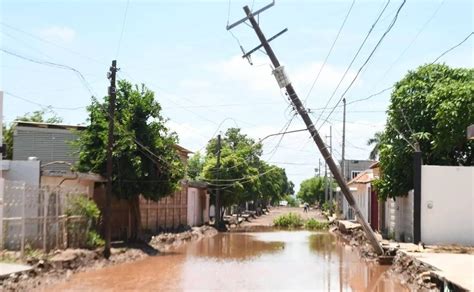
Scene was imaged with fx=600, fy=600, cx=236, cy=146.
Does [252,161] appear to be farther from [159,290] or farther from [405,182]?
[159,290]

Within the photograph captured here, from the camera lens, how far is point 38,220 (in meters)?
18.4

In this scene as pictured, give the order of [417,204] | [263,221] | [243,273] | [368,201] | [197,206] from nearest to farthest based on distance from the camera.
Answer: [243,273] → [417,204] → [368,201] → [197,206] → [263,221]

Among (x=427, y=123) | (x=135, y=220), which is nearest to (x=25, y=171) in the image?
(x=135, y=220)

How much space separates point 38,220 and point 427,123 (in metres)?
16.7

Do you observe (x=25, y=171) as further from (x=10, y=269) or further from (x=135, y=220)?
(x=135, y=220)

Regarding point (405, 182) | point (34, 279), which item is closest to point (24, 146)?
point (34, 279)

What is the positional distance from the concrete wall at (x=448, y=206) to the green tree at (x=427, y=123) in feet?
6.39

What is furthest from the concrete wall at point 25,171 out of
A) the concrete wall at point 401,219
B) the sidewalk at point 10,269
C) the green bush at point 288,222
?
the green bush at point 288,222

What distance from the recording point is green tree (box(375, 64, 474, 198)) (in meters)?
24.1

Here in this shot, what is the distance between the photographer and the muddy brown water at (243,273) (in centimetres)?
1703

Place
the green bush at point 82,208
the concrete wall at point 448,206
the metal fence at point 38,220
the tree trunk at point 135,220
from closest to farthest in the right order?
the metal fence at point 38,220, the green bush at point 82,208, the concrete wall at point 448,206, the tree trunk at point 135,220

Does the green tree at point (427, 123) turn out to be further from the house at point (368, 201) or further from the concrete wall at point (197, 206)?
the concrete wall at point (197, 206)

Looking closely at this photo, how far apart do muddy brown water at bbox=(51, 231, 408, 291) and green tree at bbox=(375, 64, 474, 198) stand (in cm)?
434

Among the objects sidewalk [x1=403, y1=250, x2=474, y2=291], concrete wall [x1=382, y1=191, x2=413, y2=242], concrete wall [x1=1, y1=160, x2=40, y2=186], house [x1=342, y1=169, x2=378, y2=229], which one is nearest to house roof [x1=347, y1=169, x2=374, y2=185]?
house [x1=342, y1=169, x2=378, y2=229]
